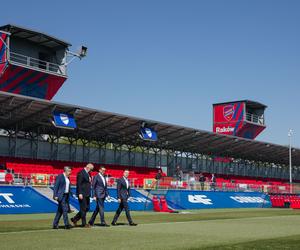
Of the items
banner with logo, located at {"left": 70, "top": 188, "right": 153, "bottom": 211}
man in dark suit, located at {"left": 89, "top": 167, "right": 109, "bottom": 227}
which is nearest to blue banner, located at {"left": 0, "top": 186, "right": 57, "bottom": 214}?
banner with logo, located at {"left": 70, "top": 188, "right": 153, "bottom": 211}

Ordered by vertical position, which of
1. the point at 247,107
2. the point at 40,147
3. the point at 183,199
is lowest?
the point at 183,199

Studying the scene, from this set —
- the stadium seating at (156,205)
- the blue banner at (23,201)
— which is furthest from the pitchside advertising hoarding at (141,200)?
the stadium seating at (156,205)

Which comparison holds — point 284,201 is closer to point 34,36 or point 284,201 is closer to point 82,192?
point 34,36

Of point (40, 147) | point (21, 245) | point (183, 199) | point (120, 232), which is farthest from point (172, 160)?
point (21, 245)

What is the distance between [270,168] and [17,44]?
4575 centimetres

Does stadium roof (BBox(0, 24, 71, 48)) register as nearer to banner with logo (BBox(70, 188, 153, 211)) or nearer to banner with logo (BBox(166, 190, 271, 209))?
banner with logo (BBox(70, 188, 153, 211))

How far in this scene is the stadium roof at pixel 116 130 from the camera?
36188 mm

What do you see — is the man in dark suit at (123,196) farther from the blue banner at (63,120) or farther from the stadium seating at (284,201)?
the stadium seating at (284,201)

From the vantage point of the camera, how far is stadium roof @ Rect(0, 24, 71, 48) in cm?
4306

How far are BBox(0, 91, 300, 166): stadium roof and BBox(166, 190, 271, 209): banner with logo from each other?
1054 centimetres

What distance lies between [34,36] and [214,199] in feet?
73.4

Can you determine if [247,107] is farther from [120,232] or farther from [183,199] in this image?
[120,232]

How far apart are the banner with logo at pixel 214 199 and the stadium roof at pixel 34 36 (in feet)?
69.4

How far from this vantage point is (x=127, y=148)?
5431cm
